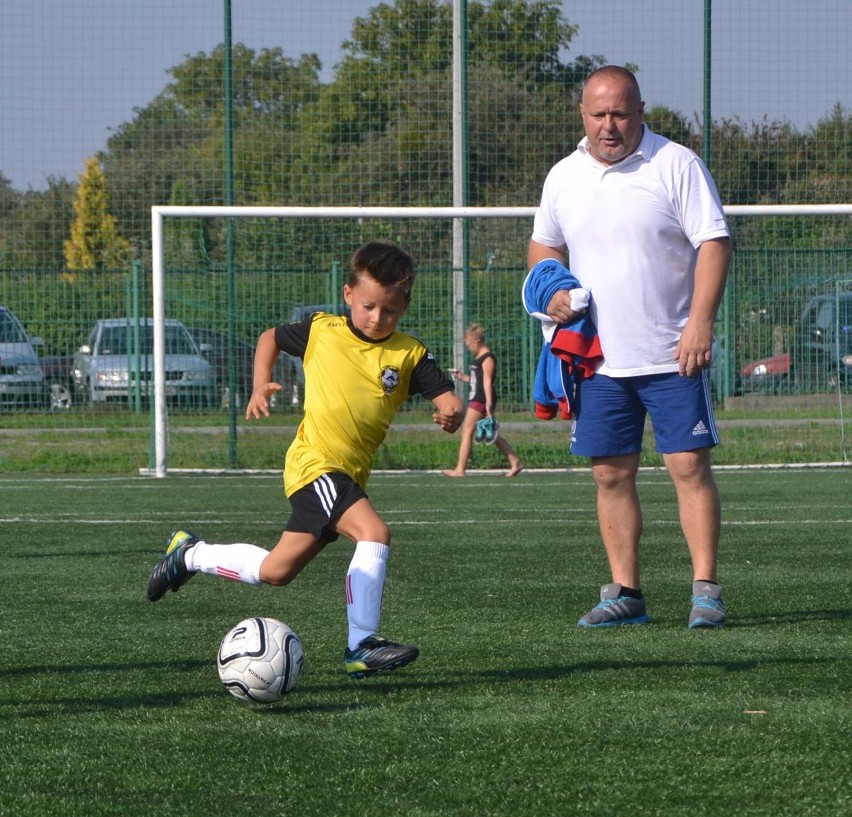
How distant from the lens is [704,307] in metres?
4.73

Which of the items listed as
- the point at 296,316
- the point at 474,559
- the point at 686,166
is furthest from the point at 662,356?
the point at 296,316

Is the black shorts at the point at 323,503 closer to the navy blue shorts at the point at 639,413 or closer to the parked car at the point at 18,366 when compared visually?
the navy blue shorts at the point at 639,413

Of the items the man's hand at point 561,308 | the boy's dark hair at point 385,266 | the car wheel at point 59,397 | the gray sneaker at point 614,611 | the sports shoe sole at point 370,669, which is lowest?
the gray sneaker at point 614,611

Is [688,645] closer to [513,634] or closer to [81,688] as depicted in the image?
[513,634]

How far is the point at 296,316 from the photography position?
14.0 metres

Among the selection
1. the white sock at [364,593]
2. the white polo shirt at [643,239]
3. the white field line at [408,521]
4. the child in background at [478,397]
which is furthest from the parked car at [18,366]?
the white sock at [364,593]

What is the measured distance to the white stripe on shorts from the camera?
416 cm

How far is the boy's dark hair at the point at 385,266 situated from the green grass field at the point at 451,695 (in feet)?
3.97

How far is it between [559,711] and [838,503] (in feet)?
21.8

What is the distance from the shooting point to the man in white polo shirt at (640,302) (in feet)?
15.7

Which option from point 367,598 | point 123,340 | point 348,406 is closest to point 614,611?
point 367,598

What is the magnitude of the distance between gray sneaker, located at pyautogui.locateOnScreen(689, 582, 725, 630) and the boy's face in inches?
59.8

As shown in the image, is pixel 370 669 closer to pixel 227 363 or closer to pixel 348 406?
pixel 348 406

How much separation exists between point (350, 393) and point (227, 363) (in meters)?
9.81
